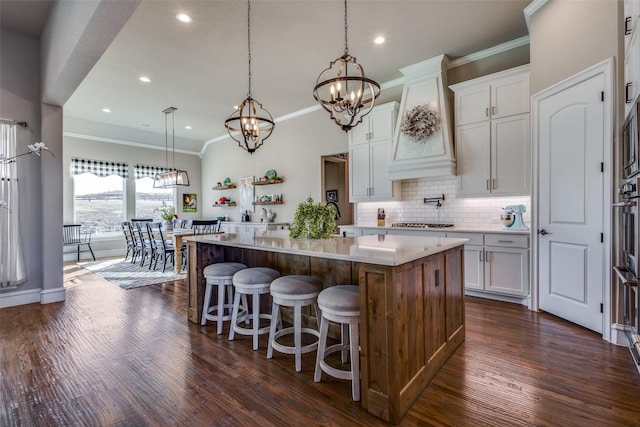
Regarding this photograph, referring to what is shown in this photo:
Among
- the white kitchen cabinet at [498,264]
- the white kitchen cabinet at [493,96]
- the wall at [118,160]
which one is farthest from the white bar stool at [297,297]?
the wall at [118,160]

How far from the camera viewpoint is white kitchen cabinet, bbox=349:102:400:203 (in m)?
4.94

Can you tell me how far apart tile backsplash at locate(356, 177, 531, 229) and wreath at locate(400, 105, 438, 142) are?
2.53 ft

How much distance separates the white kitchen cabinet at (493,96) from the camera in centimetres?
373

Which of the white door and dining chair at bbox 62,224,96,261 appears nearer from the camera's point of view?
the white door

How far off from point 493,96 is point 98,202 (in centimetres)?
881

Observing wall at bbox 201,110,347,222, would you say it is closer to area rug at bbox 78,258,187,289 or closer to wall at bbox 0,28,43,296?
area rug at bbox 78,258,187,289

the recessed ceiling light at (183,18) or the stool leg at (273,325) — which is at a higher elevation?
the recessed ceiling light at (183,18)

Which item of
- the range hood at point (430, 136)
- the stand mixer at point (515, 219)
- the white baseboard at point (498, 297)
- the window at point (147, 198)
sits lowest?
the white baseboard at point (498, 297)

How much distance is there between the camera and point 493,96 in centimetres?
394

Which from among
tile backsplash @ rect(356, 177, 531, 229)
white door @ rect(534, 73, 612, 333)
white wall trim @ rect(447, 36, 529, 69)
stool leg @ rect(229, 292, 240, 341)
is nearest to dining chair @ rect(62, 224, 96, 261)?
stool leg @ rect(229, 292, 240, 341)

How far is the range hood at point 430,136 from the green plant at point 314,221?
2.19 metres

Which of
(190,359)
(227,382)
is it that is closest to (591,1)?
(227,382)

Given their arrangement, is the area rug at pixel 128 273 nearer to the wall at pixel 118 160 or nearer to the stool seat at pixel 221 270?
the wall at pixel 118 160

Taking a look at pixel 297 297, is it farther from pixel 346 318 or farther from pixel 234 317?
pixel 234 317
